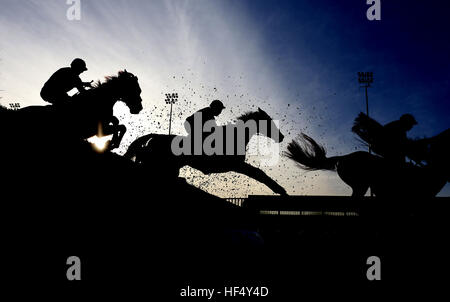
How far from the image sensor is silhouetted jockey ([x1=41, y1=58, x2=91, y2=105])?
4223mm

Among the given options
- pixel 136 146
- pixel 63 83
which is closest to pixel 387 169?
pixel 136 146

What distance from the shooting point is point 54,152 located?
2129 millimetres

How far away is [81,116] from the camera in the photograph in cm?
386

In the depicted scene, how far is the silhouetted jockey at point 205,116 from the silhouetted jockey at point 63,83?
2.02 meters

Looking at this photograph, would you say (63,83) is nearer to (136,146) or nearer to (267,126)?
(136,146)

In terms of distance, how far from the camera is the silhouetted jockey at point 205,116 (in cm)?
498

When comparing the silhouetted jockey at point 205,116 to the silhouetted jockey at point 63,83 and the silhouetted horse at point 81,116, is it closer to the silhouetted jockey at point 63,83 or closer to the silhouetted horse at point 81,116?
the silhouetted horse at point 81,116

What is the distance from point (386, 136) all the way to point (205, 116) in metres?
3.22

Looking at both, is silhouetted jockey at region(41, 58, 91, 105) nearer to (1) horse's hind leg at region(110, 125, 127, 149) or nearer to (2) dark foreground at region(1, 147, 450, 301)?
(1) horse's hind leg at region(110, 125, 127, 149)

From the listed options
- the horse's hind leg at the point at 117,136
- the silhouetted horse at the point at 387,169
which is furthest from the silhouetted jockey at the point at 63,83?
the silhouetted horse at the point at 387,169

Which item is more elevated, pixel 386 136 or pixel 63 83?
pixel 63 83

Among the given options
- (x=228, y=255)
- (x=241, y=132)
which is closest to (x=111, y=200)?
(x=228, y=255)

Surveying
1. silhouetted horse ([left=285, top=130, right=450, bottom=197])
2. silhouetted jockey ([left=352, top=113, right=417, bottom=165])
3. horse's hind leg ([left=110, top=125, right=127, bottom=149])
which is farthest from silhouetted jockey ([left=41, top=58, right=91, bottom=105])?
silhouetted jockey ([left=352, top=113, right=417, bottom=165])
